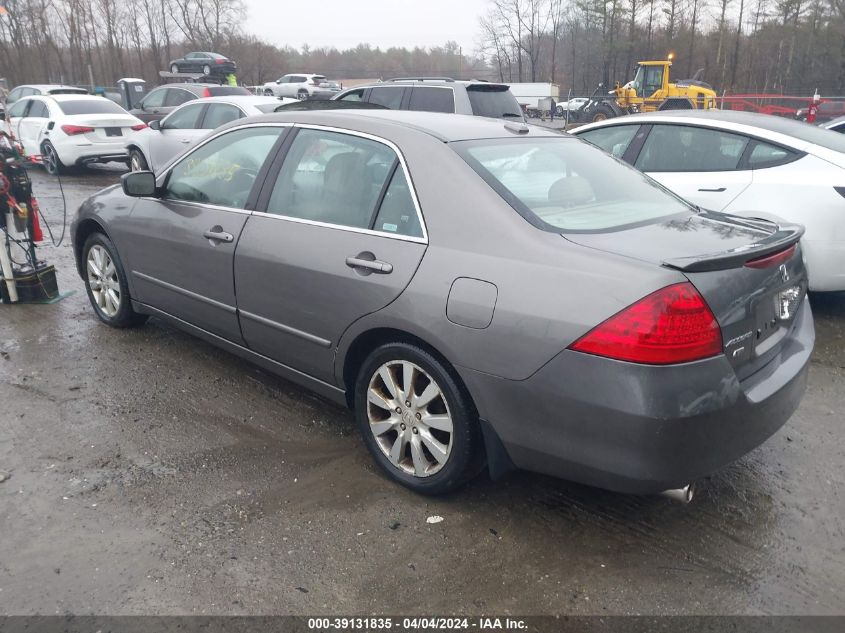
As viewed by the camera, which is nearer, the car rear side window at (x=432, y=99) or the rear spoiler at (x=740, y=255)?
the rear spoiler at (x=740, y=255)

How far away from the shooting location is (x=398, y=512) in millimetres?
2947

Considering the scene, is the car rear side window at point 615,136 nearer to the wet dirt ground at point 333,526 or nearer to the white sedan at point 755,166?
the white sedan at point 755,166

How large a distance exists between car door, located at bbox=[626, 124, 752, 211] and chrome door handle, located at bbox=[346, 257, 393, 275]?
11.1 feet

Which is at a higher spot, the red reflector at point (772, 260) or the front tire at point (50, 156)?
the red reflector at point (772, 260)

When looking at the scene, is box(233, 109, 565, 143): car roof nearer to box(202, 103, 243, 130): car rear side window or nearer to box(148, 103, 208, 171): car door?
box(202, 103, 243, 130): car rear side window

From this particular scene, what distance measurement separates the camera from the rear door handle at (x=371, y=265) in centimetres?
294

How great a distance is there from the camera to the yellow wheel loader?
27078 mm

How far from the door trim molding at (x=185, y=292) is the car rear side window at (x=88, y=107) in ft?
35.2

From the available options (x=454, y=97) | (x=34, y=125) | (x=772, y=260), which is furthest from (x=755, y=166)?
(x=34, y=125)

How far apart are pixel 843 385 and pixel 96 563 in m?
4.25

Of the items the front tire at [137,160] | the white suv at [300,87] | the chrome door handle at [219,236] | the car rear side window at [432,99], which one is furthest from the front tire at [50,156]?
the white suv at [300,87]

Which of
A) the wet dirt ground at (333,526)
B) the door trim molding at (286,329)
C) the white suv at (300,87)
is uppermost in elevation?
the white suv at (300,87)

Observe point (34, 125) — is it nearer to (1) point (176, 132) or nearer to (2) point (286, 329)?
(1) point (176, 132)

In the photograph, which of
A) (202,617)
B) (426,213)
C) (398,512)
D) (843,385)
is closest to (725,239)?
(426,213)
